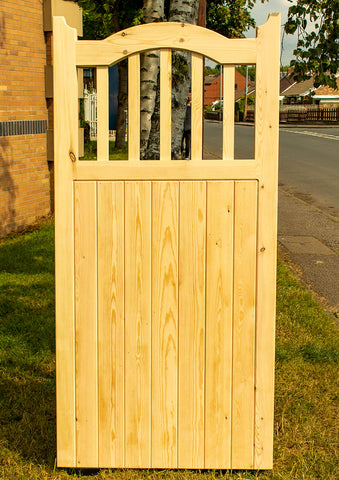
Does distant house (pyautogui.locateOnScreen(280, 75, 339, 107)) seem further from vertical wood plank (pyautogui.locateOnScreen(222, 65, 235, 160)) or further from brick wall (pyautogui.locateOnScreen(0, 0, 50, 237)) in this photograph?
vertical wood plank (pyautogui.locateOnScreen(222, 65, 235, 160))

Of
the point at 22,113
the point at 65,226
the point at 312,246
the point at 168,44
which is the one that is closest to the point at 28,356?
the point at 65,226

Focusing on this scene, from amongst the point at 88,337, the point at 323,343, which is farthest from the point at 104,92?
the point at 323,343

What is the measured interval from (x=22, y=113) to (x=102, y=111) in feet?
22.3

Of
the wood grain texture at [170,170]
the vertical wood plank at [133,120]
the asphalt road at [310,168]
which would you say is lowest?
the asphalt road at [310,168]

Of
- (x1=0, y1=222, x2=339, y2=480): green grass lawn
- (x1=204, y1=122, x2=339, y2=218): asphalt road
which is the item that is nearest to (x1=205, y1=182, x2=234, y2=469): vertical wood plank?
(x1=0, y1=222, x2=339, y2=480): green grass lawn

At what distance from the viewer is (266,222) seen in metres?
3.14

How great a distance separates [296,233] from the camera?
33.2ft

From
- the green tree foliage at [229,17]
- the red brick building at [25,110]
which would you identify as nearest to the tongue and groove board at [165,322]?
the red brick building at [25,110]

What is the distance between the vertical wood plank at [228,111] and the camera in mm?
3077

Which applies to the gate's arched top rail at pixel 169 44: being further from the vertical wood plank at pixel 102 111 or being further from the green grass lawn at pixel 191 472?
the green grass lawn at pixel 191 472

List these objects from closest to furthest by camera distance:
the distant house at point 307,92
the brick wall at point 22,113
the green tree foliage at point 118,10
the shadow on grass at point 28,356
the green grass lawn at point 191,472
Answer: the green grass lawn at point 191,472, the shadow on grass at point 28,356, the brick wall at point 22,113, the green tree foliage at point 118,10, the distant house at point 307,92

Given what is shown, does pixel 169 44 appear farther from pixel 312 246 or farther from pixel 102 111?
pixel 312 246

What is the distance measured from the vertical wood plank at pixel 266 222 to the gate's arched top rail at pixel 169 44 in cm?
6

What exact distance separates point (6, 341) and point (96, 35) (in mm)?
35452
